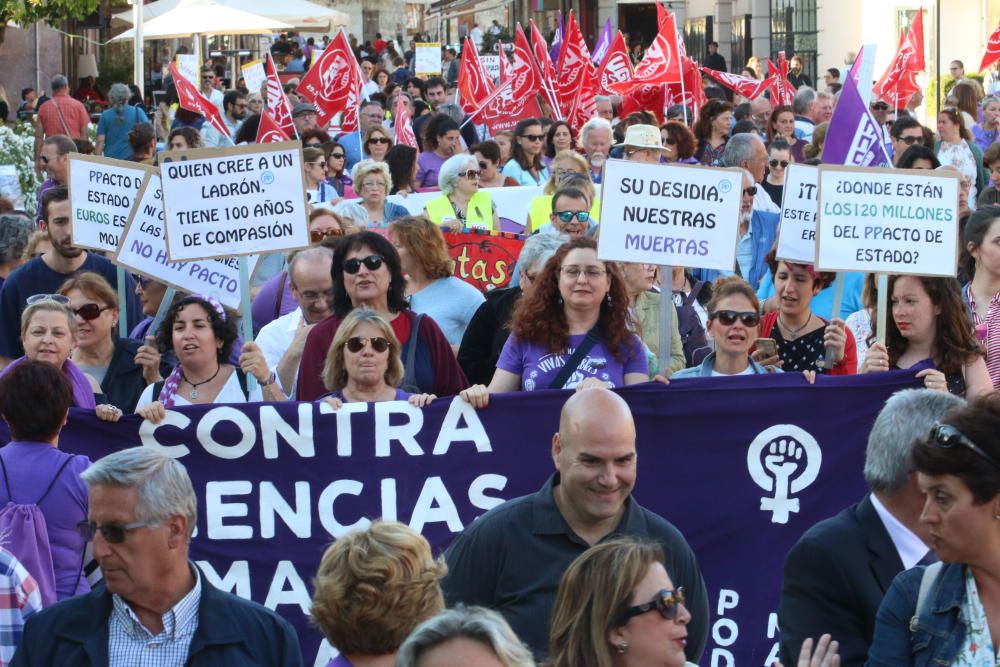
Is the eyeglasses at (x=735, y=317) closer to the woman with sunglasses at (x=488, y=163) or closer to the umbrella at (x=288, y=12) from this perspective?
the woman with sunglasses at (x=488, y=163)

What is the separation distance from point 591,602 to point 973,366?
3.30 m

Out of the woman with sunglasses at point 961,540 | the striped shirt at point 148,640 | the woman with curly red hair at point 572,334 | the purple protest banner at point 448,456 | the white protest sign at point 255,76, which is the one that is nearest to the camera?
the woman with sunglasses at point 961,540

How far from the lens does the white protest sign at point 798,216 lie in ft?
26.6

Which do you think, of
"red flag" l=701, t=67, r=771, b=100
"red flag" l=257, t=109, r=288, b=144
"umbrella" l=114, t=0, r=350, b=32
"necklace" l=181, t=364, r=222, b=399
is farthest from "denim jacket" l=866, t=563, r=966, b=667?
"umbrella" l=114, t=0, r=350, b=32

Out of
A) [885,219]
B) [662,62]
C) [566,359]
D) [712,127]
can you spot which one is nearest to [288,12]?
[662,62]

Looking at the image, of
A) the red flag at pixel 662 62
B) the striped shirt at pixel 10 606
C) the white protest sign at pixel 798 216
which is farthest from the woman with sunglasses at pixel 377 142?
the striped shirt at pixel 10 606

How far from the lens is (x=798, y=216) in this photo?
834 centimetres

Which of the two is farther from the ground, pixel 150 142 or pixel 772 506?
pixel 150 142

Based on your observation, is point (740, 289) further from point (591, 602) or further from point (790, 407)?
point (591, 602)

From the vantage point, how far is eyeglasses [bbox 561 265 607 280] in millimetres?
7039

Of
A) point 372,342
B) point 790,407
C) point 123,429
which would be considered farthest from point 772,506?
point 123,429

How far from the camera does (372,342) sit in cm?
669

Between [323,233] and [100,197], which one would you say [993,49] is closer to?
[323,233]

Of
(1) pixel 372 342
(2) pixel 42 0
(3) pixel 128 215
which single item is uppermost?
(2) pixel 42 0
